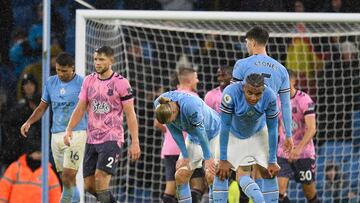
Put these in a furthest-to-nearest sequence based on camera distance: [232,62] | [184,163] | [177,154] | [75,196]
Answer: [232,62] → [177,154] → [75,196] → [184,163]

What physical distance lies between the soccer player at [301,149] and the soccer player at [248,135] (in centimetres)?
289

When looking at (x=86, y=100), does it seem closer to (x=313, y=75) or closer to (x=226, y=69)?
(x=226, y=69)

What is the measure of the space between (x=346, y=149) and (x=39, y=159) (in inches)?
183

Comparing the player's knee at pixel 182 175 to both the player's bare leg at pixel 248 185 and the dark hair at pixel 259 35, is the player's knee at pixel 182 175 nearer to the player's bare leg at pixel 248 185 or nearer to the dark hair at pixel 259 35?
the player's bare leg at pixel 248 185

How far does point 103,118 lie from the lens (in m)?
13.3

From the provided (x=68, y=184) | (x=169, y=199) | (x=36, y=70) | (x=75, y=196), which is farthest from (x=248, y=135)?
(x=36, y=70)

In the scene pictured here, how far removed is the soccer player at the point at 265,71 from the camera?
12344mm

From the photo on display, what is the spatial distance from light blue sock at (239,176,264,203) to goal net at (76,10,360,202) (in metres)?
4.91

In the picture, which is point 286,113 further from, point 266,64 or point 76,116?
point 76,116

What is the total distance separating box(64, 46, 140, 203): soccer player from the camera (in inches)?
521

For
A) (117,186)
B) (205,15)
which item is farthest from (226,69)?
(117,186)

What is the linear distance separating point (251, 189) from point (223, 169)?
331 mm

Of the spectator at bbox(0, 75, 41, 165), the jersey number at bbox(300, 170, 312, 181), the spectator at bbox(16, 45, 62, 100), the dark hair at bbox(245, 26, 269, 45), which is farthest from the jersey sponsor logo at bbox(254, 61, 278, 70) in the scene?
the spectator at bbox(16, 45, 62, 100)

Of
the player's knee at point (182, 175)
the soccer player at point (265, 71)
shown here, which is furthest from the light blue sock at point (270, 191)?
the player's knee at point (182, 175)
